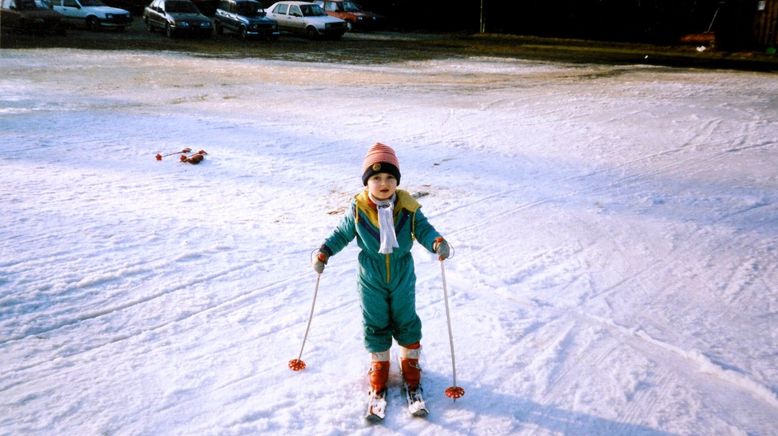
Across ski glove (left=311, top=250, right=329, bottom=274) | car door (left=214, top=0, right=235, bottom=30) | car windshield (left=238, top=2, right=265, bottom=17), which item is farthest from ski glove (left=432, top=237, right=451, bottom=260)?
car door (left=214, top=0, right=235, bottom=30)

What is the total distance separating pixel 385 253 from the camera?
2.72 meters

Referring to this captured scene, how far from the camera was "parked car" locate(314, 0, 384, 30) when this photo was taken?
1141 inches

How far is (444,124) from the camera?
8898 millimetres

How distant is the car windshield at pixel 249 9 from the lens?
24109 mm


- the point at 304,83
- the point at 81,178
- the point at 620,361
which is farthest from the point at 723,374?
the point at 304,83

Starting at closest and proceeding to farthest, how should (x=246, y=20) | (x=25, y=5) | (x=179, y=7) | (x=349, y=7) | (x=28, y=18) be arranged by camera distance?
1. (x=28, y=18)
2. (x=25, y=5)
3. (x=246, y=20)
4. (x=179, y=7)
5. (x=349, y=7)

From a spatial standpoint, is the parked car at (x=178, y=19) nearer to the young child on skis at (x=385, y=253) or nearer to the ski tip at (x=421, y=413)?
the young child on skis at (x=385, y=253)

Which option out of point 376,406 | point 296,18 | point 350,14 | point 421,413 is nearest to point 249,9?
point 296,18

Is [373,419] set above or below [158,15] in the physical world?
below

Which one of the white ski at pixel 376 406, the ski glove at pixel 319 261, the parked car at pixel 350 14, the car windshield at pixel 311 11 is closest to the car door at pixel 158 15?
the car windshield at pixel 311 11

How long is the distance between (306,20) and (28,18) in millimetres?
10496

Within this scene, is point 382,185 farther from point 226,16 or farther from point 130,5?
point 130,5

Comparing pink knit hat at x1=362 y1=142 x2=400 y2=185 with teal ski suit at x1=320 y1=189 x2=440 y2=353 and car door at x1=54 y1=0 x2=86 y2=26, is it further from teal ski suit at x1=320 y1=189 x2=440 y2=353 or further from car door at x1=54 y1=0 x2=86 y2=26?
car door at x1=54 y1=0 x2=86 y2=26

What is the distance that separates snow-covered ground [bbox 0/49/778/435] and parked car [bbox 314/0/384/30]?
70.1ft
